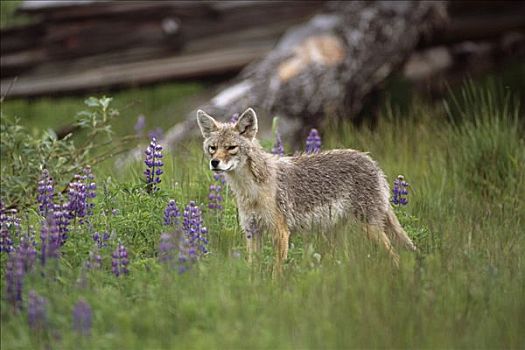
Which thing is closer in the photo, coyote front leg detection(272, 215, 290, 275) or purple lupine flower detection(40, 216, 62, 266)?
purple lupine flower detection(40, 216, 62, 266)

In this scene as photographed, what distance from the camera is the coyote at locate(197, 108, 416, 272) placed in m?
6.37

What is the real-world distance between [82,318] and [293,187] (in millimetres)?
2557

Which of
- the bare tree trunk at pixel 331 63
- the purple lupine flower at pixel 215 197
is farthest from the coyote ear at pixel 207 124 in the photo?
the bare tree trunk at pixel 331 63

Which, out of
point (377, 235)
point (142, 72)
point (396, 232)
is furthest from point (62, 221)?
point (142, 72)

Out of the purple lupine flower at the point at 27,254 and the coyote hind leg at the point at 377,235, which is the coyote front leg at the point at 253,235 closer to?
the coyote hind leg at the point at 377,235

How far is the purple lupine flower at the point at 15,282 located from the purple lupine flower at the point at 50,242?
5.3 inches

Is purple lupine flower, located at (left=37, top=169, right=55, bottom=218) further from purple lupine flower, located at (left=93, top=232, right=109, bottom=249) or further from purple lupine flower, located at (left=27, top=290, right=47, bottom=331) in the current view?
purple lupine flower, located at (left=27, top=290, right=47, bottom=331)

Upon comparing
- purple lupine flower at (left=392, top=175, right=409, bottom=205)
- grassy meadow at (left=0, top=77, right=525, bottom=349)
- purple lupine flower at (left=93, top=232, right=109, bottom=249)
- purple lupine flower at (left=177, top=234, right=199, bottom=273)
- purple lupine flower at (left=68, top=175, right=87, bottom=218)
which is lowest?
grassy meadow at (left=0, top=77, right=525, bottom=349)

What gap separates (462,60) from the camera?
1309 centimetres

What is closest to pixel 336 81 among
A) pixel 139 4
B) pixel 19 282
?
pixel 139 4

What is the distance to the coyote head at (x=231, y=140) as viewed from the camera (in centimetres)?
637

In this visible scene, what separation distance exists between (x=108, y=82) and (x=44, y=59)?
84 cm

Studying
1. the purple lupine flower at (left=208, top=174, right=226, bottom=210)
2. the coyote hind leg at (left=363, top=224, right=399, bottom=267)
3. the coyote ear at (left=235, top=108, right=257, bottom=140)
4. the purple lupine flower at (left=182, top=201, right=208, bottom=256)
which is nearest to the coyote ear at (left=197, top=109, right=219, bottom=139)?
the coyote ear at (left=235, top=108, right=257, bottom=140)

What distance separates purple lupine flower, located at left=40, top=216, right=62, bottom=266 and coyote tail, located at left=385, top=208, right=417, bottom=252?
97.5 inches
